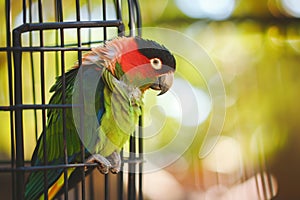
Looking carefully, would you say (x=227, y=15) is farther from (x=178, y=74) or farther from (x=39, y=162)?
(x=39, y=162)

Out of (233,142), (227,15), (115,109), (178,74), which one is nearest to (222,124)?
(233,142)

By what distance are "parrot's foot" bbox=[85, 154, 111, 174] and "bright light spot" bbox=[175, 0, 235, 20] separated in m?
0.96

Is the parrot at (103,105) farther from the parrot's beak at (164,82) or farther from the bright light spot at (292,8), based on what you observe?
the bright light spot at (292,8)

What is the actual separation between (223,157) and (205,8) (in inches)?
18.2

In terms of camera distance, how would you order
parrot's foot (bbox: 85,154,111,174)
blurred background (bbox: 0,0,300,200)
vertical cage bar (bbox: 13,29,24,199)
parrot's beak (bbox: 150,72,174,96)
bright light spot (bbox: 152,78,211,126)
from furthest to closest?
blurred background (bbox: 0,0,300,200)
bright light spot (bbox: 152,78,211,126)
parrot's beak (bbox: 150,72,174,96)
parrot's foot (bbox: 85,154,111,174)
vertical cage bar (bbox: 13,29,24,199)

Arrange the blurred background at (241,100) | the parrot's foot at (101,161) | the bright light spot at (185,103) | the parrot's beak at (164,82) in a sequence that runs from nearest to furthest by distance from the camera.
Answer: the parrot's foot at (101,161) → the parrot's beak at (164,82) → the bright light spot at (185,103) → the blurred background at (241,100)

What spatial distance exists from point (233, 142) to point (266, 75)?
24 cm

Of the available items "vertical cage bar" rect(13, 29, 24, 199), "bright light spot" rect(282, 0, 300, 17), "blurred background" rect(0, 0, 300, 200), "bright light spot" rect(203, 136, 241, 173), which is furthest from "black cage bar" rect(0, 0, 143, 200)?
"bright light spot" rect(282, 0, 300, 17)

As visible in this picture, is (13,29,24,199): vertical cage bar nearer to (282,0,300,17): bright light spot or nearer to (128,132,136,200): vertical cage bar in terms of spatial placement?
(128,132,136,200): vertical cage bar

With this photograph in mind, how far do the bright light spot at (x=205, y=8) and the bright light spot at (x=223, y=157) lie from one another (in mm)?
381

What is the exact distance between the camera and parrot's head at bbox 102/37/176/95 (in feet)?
3.44

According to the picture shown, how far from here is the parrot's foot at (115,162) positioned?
1010 millimetres

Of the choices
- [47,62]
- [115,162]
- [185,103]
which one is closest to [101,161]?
[115,162]

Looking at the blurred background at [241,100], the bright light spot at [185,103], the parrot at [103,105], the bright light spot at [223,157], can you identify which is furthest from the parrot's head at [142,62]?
the bright light spot at [223,157]
